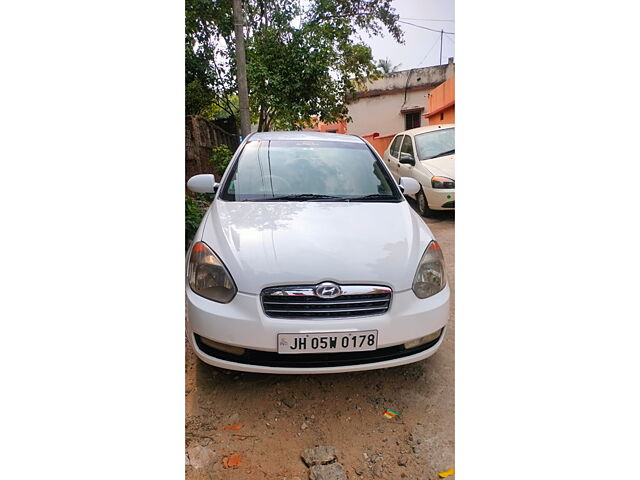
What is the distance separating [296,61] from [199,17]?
1.58 m

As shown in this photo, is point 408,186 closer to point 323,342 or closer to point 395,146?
point 323,342

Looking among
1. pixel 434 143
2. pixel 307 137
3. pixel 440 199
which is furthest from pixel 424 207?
pixel 307 137

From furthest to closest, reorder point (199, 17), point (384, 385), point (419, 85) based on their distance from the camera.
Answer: point (199, 17) < point (419, 85) < point (384, 385)

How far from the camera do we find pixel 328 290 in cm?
165

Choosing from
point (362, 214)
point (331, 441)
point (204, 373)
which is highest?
point (362, 214)

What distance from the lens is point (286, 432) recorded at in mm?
1678

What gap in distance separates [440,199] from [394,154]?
1916 millimetres

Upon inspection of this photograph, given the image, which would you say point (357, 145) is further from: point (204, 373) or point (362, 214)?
point (204, 373)

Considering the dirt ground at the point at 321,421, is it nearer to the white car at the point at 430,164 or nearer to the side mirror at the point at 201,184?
the side mirror at the point at 201,184

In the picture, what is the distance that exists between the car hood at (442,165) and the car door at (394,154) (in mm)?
914

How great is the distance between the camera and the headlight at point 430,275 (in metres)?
1.80

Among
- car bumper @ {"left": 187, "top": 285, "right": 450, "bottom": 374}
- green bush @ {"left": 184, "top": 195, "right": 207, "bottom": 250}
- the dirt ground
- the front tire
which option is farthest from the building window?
car bumper @ {"left": 187, "top": 285, "right": 450, "bottom": 374}

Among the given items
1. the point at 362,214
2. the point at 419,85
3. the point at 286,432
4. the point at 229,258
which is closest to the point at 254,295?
the point at 229,258

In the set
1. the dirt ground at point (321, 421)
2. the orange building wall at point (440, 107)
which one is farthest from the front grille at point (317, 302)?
the orange building wall at point (440, 107)
